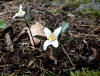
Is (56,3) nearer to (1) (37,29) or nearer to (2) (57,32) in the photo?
(1) (37,29)

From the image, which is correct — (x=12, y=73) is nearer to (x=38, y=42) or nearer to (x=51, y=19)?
(x=38, y=42)

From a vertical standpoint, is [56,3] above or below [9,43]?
above

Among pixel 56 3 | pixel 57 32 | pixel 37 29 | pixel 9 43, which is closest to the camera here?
pixel 57 32

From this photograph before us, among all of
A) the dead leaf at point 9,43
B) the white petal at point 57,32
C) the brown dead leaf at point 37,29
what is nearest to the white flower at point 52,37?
the white petal at point 57,32

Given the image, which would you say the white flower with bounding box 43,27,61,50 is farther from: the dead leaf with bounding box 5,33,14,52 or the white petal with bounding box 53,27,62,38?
the dead leaf with bounding box 5,33,14,52

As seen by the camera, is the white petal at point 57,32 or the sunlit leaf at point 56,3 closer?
the white petal at point 57,32

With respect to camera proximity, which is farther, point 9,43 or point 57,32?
point 9,43

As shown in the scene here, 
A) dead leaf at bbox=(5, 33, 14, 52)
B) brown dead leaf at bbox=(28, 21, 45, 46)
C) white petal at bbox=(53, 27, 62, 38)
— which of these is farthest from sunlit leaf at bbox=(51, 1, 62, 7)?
white petal at bbox=(53, 27, 62, 38)

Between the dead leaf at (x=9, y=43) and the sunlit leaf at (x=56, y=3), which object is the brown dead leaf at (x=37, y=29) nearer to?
the dead leaf at (x=9, y=43)

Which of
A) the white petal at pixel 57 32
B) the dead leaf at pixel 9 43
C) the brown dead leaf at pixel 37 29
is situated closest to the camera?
the white petal at pixel 57 32

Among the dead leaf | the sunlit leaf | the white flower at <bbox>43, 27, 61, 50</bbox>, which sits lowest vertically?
the dead leaf

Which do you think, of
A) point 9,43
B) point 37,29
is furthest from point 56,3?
point 9,43
